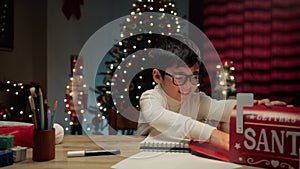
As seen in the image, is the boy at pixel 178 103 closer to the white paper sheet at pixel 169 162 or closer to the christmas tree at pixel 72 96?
the white paper sheet at pixel 169 162

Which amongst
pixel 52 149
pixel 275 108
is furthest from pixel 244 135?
pixel 52 149

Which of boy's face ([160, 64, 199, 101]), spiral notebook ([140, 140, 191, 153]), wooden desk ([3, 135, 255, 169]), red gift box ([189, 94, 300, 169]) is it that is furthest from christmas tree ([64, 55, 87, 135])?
red gift box ([189, 94, 300, 169])

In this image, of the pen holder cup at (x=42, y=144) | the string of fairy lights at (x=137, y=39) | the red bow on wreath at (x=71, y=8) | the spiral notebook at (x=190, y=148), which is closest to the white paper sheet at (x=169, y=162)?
the spiral notebook at (x=190, y=148)

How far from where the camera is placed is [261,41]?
377cm

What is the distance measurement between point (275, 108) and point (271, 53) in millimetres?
3101

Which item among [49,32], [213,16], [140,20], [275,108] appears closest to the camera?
[275,108]

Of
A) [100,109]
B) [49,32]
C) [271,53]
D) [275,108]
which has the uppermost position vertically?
[49,32]

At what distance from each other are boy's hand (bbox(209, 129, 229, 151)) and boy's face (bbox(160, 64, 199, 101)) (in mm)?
184

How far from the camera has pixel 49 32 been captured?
3.90 m

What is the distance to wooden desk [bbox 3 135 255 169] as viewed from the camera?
819 mm

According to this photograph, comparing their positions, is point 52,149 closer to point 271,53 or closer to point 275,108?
point 275,108

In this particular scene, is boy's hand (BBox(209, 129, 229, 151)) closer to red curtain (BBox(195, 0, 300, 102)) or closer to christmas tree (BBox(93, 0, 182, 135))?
christmas tree (BBox(93, 0, 182, 135))

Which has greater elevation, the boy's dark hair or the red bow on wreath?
the red bow on wreath

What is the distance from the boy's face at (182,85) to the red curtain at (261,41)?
2.49 meters
